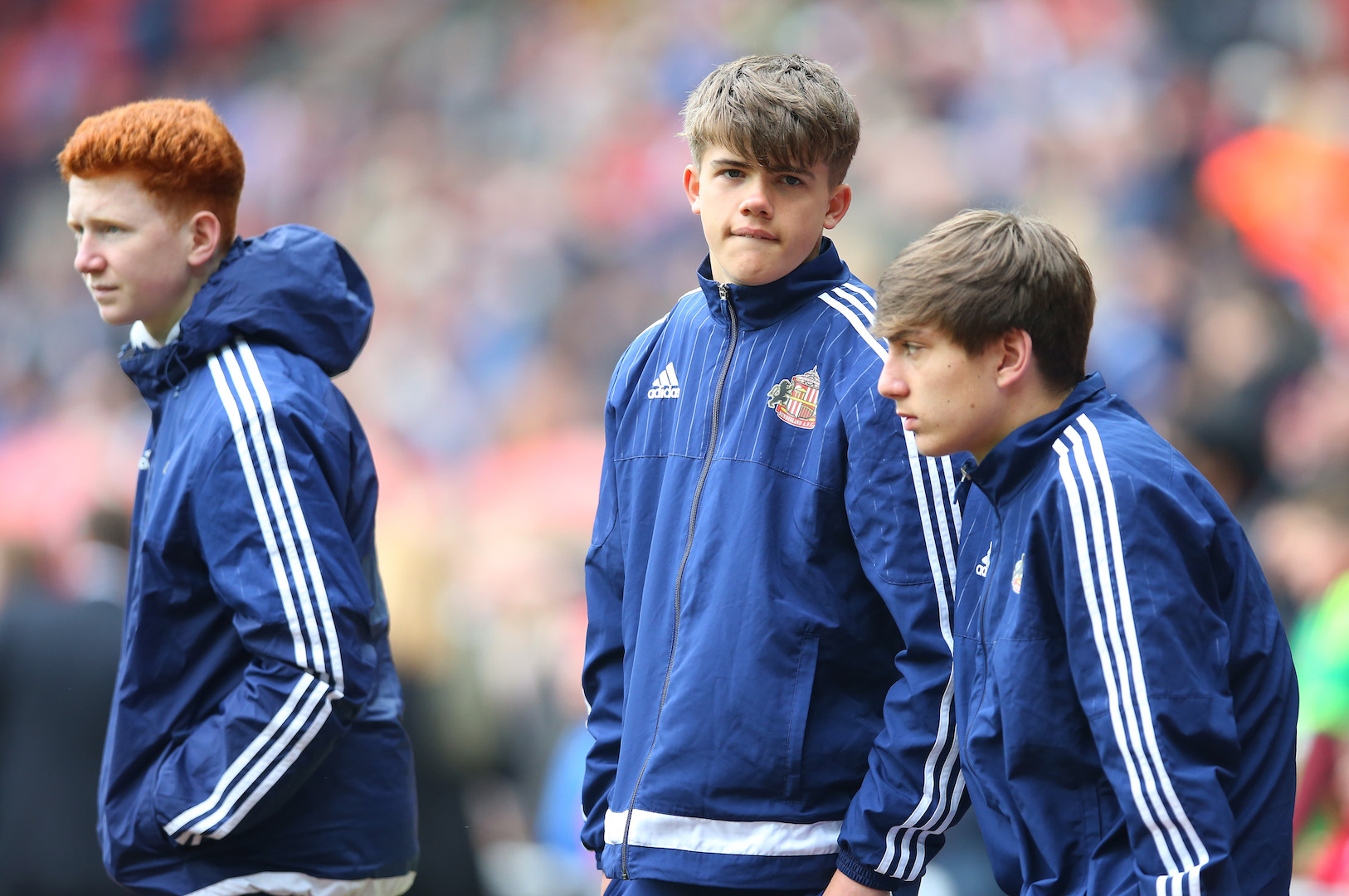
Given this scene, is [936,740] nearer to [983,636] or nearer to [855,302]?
[983,636]

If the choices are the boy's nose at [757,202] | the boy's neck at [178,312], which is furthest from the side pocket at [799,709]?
the boy's neck at [178,312]

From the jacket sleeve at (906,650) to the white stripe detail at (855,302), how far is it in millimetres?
144

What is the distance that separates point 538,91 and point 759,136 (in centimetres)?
793

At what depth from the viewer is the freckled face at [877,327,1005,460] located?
187 cm

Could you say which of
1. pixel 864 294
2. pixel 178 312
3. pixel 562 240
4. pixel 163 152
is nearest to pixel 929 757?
pixel 864 294

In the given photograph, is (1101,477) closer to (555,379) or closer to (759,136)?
(759,136)

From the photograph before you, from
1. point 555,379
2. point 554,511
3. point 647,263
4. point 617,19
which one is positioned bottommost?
point 554,511

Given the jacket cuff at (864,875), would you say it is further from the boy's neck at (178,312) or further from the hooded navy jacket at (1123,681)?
the boy's neck at (178,312)

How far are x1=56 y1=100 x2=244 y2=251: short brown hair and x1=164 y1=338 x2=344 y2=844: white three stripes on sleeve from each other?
1.51 ft

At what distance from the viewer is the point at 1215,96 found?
21.2 ft

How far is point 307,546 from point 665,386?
1.97 ft

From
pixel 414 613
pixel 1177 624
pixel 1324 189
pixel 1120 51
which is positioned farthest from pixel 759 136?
pixel 1120 51

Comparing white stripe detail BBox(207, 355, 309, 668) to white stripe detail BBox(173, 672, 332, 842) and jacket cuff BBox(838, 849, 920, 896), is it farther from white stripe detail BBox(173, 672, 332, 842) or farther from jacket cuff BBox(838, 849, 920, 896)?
jacket cuff BBox(838, 849, 920, 896)

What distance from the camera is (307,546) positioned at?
2230 mm
